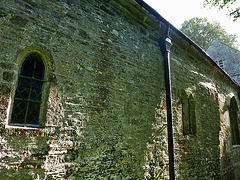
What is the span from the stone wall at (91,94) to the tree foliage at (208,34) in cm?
1741

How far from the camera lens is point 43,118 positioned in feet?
8.86

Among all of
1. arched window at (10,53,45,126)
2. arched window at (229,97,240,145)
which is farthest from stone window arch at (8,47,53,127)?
arched window at (229,97,240,145)

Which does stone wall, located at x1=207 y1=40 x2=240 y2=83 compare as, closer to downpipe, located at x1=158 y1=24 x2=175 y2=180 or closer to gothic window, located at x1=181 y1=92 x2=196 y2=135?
gothic window, located at x1=181 y1=92 x2=196 y2=135

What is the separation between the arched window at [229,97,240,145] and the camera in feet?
29.6

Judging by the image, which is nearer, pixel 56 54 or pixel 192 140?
pixel 56 54

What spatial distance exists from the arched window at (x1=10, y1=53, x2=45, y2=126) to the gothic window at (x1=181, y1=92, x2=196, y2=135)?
456cm

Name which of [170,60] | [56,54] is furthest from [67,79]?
[170,60]

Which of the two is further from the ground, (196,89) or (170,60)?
(170,60)

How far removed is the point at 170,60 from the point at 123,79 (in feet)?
7.49

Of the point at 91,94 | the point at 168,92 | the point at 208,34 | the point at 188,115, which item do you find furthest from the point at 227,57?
the point at 91,94

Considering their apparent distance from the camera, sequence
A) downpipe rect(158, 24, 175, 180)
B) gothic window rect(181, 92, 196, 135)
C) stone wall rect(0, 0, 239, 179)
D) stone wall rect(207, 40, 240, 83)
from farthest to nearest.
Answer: stone wall rect(207, 40, 240, 83), gothic window rect(181, 92, 196, 135), downpipe rect(158, 24, 175, 180), stone wall rect(0, 0, 239, 179)

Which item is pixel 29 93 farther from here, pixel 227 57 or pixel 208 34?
pixel 208 34

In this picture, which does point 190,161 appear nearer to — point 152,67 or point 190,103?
point 190,103

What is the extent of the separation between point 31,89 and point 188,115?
16.2ft
